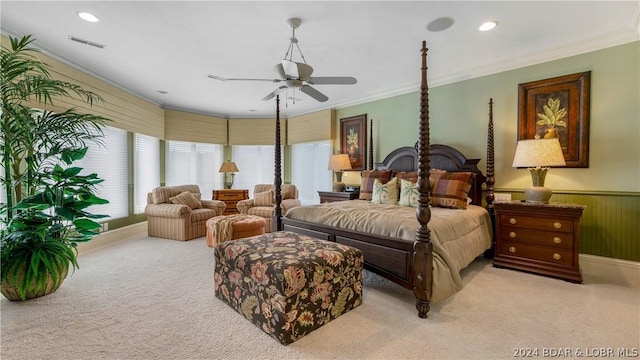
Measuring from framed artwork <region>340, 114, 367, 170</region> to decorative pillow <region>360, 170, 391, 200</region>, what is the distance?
0.79m

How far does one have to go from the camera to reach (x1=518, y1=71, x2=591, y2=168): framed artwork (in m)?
3.16

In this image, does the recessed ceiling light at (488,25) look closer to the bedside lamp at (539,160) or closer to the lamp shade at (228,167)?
the bedside lamp at (539,160)

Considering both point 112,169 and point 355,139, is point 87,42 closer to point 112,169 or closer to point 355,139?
point 112,169

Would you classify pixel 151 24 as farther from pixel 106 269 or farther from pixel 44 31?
pixel 106 269

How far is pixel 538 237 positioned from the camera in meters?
3.05

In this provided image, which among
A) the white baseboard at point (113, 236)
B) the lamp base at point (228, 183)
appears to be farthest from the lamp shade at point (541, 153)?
the white baseboard at point (113, 236)

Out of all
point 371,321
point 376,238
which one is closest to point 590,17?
point 376,238

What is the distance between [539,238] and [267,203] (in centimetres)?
443

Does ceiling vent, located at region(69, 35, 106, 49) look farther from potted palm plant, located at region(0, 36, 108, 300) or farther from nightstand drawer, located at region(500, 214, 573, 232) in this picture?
nightstand drawer, located at region(500, 214, 573, 232)

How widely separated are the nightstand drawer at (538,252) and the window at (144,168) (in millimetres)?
6187

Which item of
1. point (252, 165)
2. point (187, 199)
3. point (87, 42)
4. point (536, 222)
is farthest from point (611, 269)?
point (252, 165)

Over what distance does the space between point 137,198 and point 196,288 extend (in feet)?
11.5

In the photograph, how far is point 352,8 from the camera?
2465 millimetres

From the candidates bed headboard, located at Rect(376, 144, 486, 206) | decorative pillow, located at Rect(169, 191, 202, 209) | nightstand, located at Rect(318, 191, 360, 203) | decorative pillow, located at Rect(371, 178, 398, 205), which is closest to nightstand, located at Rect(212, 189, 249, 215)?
decorative pillow, located at Rect(169, 191, 202, 209)
